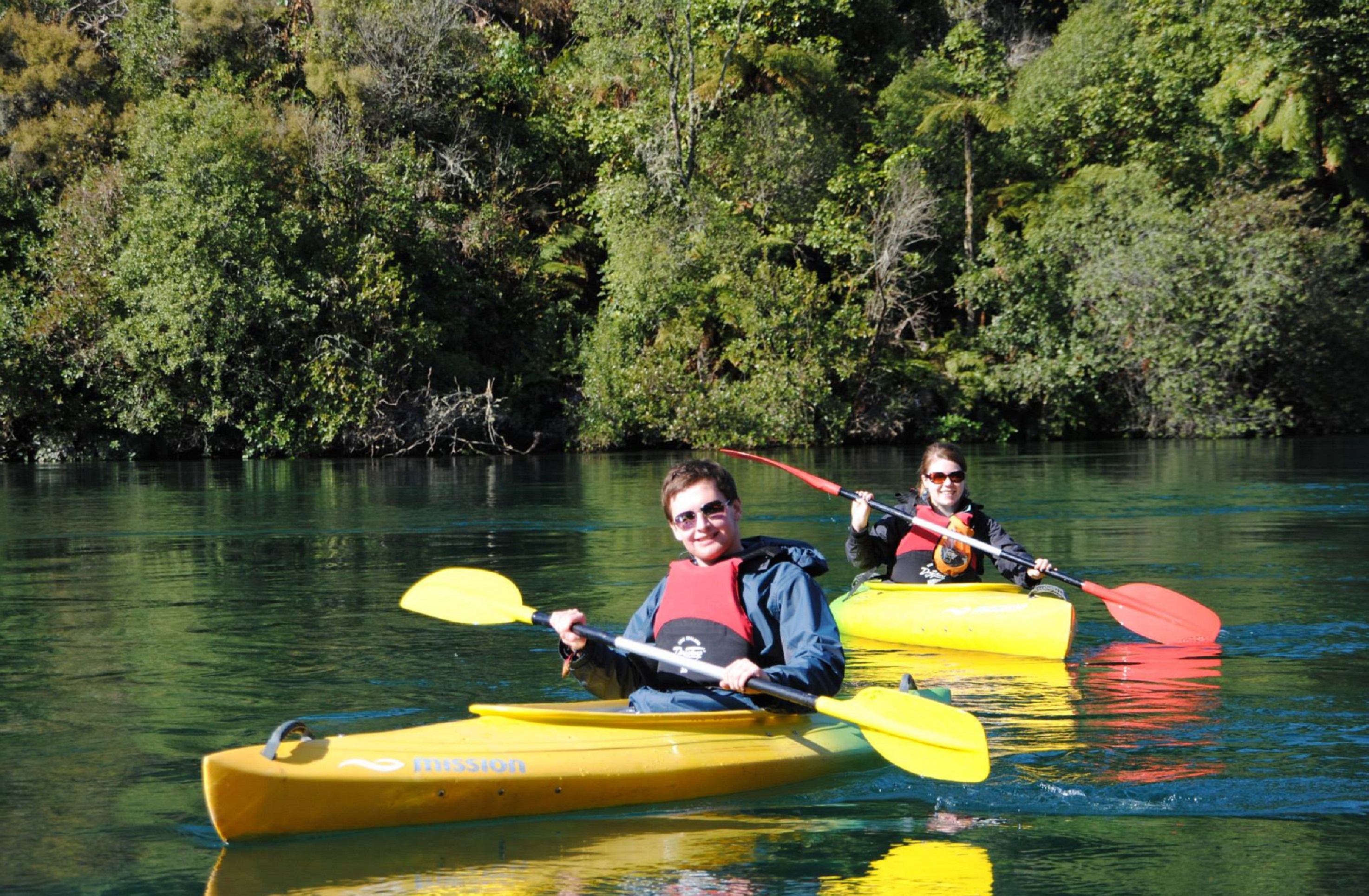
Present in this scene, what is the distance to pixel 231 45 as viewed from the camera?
102 feet

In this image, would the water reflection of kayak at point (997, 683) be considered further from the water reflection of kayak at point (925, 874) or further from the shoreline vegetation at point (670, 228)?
the shoreline vegetation at point (670, 228)

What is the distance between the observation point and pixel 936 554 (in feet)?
25.8

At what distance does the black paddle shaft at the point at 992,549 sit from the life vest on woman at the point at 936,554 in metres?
0.11

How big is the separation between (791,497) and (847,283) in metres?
12.7

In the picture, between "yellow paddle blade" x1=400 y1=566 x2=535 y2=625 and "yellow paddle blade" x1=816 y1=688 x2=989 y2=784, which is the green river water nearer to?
"yellow paddle blade" x1=816 y1=688 x2=989 y2=784

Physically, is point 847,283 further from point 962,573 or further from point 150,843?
point 150,843

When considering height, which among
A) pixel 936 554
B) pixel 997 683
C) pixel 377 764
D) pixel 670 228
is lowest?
pixel 997 683

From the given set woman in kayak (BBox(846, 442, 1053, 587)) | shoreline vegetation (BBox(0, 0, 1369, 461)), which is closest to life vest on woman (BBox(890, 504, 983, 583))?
woman in kayak (BBox(846, 442, 1053, 587))

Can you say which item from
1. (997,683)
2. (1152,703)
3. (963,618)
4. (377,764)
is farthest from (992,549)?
(377,764)

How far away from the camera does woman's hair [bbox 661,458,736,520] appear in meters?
4.59

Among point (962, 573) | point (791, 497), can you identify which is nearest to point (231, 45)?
point (791, 497)

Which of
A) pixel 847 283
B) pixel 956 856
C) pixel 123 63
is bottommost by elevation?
pixel 956 856

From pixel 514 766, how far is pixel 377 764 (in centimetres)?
39

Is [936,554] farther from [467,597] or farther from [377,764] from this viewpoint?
[377,764]
